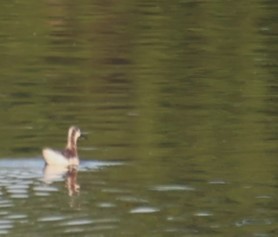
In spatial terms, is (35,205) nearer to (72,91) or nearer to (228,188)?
(228,188)

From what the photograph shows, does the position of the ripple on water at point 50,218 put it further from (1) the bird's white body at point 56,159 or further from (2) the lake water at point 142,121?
(1) the bird's white body at point 56,159

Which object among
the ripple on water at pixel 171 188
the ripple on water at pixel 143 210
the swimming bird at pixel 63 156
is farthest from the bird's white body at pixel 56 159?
the ripple on water at pixel 143 210

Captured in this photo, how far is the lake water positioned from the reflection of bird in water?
0.05 feet

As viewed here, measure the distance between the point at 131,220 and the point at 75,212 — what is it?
2.15 ft

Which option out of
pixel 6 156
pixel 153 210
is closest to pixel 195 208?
pixel 153 210

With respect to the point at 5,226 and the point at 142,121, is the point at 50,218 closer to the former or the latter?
the point at 5,226

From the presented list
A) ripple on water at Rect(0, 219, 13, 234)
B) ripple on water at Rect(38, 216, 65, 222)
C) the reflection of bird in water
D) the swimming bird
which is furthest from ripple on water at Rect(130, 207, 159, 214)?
the swimming bird

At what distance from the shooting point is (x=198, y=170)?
15609 mm

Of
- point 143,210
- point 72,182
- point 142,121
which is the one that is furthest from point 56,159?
point 142,121

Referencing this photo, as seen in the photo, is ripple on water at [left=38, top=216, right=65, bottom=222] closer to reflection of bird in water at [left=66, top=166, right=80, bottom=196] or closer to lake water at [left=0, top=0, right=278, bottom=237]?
lake water at [left=0, top=0, right=278, bottom=237]

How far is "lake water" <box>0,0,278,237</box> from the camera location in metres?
13.6

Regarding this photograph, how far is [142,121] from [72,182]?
136 inches

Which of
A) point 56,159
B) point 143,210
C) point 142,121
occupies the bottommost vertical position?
point 143,210

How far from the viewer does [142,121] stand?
1858 centimetres
